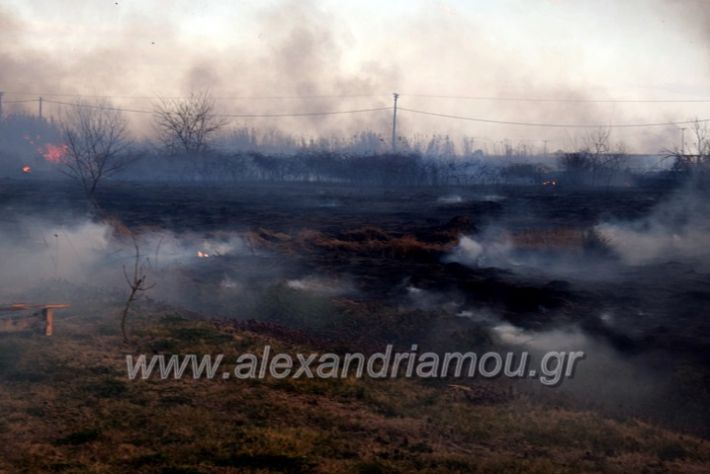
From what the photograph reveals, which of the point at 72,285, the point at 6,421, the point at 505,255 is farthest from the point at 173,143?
the point at 6,421

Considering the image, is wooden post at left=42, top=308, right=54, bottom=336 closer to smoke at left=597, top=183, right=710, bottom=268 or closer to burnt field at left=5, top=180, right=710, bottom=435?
burnt field at left=5, top=180, right=710, bottom=435

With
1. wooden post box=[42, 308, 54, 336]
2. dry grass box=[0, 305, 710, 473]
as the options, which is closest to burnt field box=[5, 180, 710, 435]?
dry grass box=[0, 305, 710, 473]

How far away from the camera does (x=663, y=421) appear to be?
8.34 m

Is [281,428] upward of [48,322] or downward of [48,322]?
downward

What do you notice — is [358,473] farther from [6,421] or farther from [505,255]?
[505,255]

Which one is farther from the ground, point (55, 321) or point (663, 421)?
point (55, 321)

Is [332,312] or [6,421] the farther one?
[332,312]

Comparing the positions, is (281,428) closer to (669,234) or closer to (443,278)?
(443,278)

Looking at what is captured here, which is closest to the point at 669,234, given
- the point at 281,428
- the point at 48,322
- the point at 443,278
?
the point at 443,278

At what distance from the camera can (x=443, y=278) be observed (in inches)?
723

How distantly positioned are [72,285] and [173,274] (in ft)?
10.0

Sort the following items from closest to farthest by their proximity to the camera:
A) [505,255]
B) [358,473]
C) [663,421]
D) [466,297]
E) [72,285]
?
1. [358,473]
2. [663,421]
3. [72,285]
4. [466,297]
5. [505,255]

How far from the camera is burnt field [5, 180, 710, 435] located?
1120 cm

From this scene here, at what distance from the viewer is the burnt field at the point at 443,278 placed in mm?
11195
